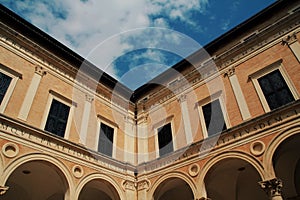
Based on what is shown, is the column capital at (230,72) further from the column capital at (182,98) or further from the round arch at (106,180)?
the round arch at (106,180)

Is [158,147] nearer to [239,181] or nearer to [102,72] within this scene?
[239,181]

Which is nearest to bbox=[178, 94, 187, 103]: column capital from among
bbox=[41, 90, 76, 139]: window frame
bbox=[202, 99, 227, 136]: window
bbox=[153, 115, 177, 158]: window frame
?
bbox=[153, 115, 177, 158]: window frame

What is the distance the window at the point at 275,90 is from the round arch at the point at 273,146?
1.43 meters

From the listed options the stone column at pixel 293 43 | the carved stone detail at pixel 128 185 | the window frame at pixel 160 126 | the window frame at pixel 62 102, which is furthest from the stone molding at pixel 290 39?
the window frame at pixel 62 102

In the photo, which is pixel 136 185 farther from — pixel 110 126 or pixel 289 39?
pixel 289 39

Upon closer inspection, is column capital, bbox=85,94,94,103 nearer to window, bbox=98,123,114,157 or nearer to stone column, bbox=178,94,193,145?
window, bbox=98,123,114,157

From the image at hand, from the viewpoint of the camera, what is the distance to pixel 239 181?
38.5 ft

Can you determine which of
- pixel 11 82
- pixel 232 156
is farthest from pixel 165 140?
pixel 11 82

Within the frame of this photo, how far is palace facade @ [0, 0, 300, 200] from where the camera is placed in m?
9.40

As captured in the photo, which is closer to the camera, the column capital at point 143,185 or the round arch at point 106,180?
the round arch at point 106,180

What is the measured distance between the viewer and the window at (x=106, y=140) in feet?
41.0

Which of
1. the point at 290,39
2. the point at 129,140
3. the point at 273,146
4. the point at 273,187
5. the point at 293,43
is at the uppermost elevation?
the point at 290,39

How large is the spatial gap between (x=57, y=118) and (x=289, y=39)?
11.0 meters

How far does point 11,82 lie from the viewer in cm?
1010
